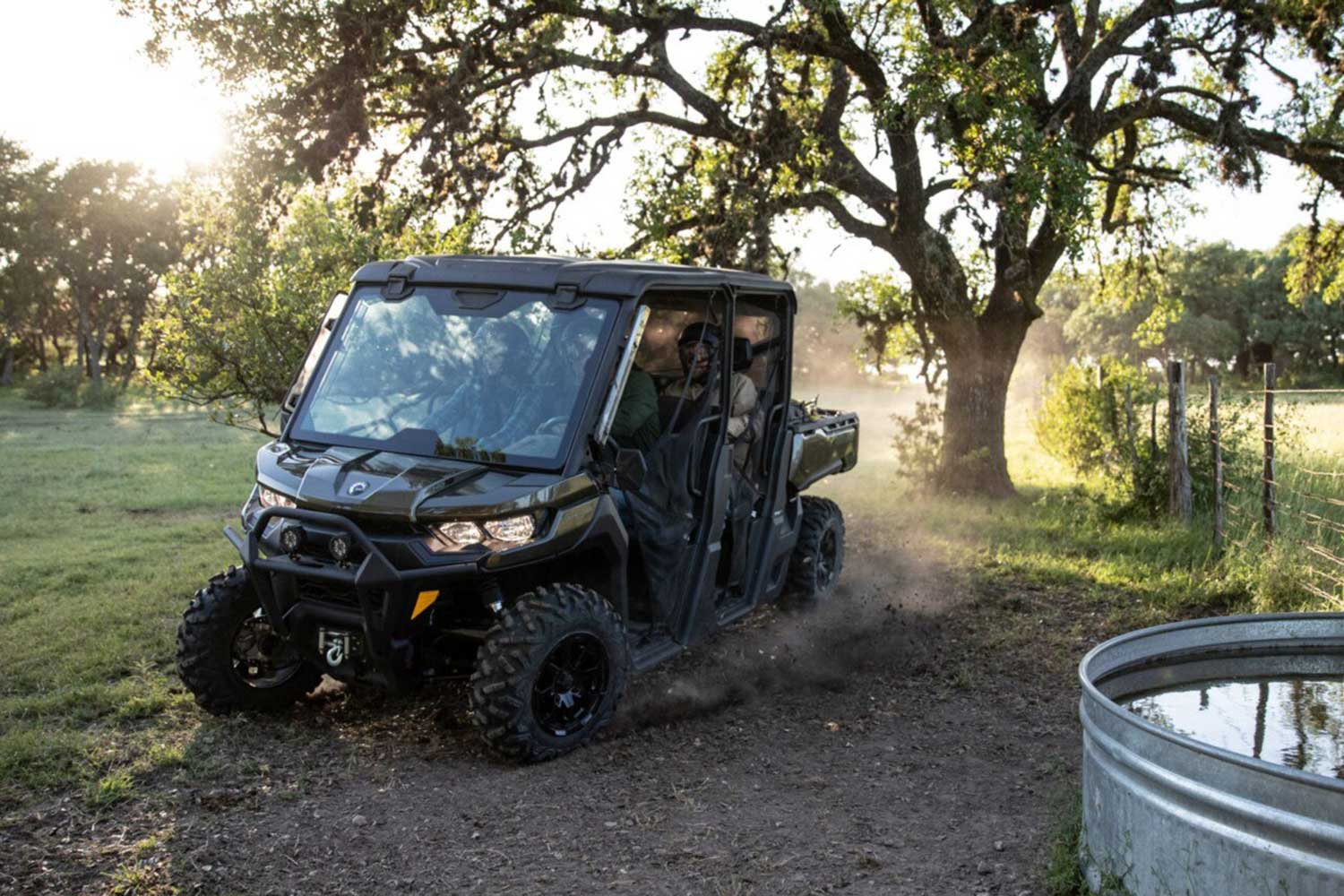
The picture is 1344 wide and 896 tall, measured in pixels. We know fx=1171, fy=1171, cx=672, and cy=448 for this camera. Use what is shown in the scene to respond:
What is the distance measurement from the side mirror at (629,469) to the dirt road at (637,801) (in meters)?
1.29

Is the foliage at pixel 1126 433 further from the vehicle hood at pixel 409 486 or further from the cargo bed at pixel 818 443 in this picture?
the vehicle hood at pixel 409 486

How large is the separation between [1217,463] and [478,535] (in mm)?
7730

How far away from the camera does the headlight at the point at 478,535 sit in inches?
213

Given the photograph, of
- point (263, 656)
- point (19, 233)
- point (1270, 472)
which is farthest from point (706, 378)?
point (19, 233)

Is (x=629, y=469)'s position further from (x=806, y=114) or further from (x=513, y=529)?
(x=806, y=114)

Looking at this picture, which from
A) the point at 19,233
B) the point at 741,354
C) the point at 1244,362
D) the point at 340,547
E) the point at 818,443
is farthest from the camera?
the point at 1244,362

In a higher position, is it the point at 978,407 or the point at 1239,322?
the point at 1239,322

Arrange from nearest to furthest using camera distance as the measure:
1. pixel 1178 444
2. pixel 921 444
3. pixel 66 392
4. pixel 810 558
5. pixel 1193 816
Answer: pixel 1193 816
pixel 810 558
pixel 1178 444
pixel 921 444
pixel 66 392

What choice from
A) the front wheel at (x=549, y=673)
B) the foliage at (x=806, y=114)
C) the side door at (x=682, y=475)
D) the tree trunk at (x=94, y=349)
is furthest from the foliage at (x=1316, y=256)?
the tree trunk at (x=94, y=349)

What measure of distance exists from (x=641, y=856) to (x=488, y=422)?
2.33m

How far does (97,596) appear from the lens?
30.6 ft

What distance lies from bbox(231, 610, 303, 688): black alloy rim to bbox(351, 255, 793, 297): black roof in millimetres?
2034

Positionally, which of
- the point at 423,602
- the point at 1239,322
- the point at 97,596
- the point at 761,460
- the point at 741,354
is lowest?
the point at 97,596

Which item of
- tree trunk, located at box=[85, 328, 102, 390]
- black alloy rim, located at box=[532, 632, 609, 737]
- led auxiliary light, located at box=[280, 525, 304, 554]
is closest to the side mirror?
black alloy rim, located at box=[532, 632, 609, 737]
